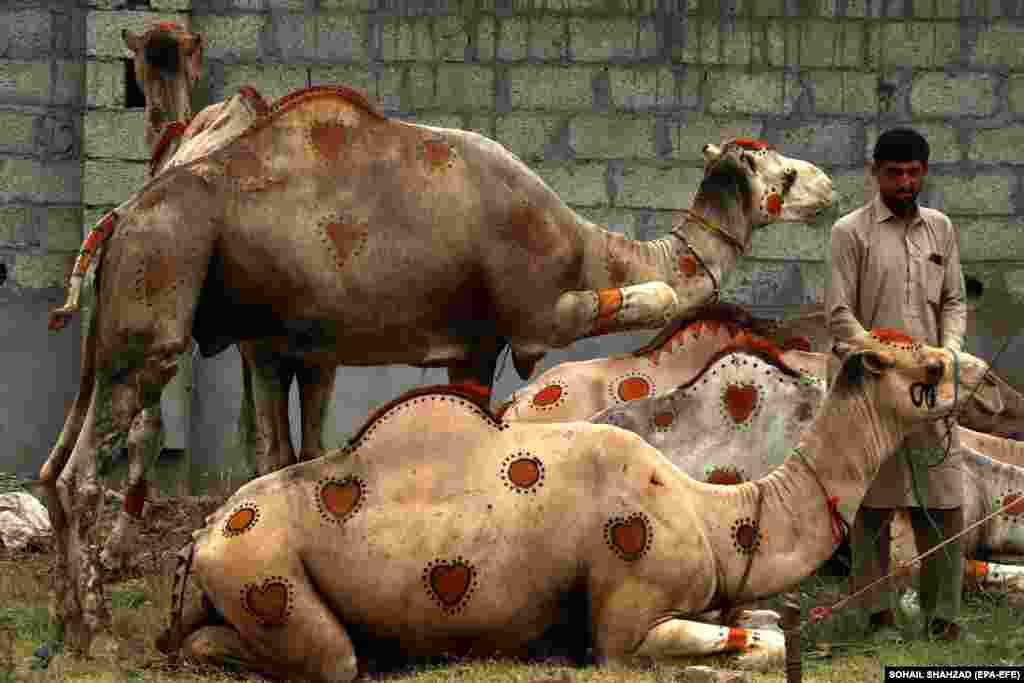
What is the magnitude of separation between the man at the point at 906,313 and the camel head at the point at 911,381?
18.8 inches

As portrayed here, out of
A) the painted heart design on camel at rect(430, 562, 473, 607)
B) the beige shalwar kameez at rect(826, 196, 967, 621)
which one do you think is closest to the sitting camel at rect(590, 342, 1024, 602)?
the beige shalwar kameez at rect(826, 196, 967, 621)

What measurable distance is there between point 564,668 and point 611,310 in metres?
2.29

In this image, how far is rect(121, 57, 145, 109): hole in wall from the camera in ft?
40.6

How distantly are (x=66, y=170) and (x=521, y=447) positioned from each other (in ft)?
21.2

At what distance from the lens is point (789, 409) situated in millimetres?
8758

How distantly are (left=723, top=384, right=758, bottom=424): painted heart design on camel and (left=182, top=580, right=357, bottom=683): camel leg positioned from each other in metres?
2.51

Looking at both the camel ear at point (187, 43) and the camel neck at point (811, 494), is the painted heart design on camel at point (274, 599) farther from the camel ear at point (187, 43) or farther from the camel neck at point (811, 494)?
the camel ear at point (187, 43)

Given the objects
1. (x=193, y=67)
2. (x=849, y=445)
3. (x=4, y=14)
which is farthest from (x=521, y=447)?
(x=4, y=14)

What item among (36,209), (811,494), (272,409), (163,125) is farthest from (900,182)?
(36,209)

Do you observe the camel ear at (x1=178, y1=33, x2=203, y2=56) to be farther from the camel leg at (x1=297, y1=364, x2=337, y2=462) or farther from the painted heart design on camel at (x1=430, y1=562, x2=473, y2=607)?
the painted heart design on camel at (x1=430, y1=562, x2=473, y2=607)

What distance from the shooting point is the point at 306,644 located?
6723 mm

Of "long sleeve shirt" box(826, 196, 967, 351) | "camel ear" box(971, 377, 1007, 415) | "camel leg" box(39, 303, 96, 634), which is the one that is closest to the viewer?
"camel ear" box(971, 377, 1007, 415)

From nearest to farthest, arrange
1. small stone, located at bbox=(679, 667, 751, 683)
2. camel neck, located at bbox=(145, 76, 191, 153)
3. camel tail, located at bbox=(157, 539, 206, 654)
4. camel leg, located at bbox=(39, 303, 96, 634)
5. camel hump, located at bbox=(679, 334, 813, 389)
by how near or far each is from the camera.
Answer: small stone, located at bbox=(679, 667, 751, 683) → camel tail, located at bbox=(157, 539, 206, 654) → camel leg, located at bbox=(39, 303, 96, 634) → camel hump, located at bbox=(679, 334, 813, 389) → camel neck, located at bbox=(145, 76, 191, 153)

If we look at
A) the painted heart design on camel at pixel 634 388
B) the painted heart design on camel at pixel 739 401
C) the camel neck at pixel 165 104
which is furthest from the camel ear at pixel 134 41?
the painted heart design on camel at pixel 739 401
